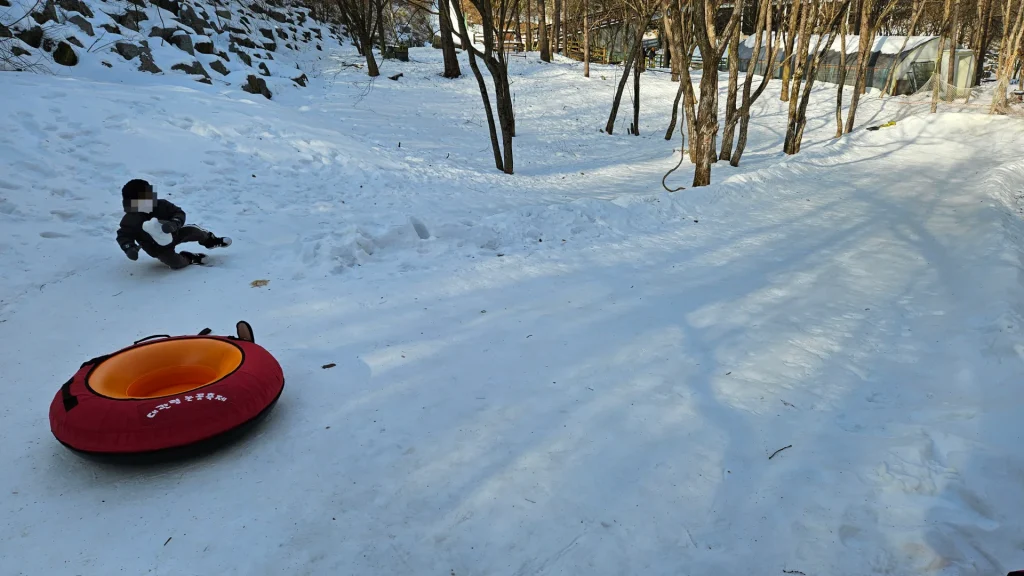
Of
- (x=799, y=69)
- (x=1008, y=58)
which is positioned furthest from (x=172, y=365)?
(x=1008, y=58)

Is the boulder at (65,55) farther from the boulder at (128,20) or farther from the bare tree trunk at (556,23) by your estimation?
the bare tree trunk at (556,23)

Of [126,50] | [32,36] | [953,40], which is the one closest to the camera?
[32,36]

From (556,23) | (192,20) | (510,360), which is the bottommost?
(510,360)

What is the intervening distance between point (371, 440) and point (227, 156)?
7328 millimetres

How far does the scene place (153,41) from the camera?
553 inches

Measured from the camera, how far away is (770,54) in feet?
48.4

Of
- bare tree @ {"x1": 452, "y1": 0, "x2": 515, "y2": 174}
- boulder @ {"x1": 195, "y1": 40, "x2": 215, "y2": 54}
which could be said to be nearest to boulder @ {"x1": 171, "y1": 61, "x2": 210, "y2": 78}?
boulder @ {"x1": 195, "y1": 40, "x2": 215, "y2": 54}

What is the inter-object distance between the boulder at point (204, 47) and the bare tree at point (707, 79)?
13.0 m

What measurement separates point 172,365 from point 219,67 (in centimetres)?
1355

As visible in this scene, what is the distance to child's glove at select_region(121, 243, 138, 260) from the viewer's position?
5.64 m

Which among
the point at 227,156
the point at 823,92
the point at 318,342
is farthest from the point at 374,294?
the point at 823,92

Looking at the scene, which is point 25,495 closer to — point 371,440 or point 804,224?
point 371,440

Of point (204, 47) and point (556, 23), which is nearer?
point (204, 47)

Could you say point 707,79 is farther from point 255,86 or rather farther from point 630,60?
point 255,86
